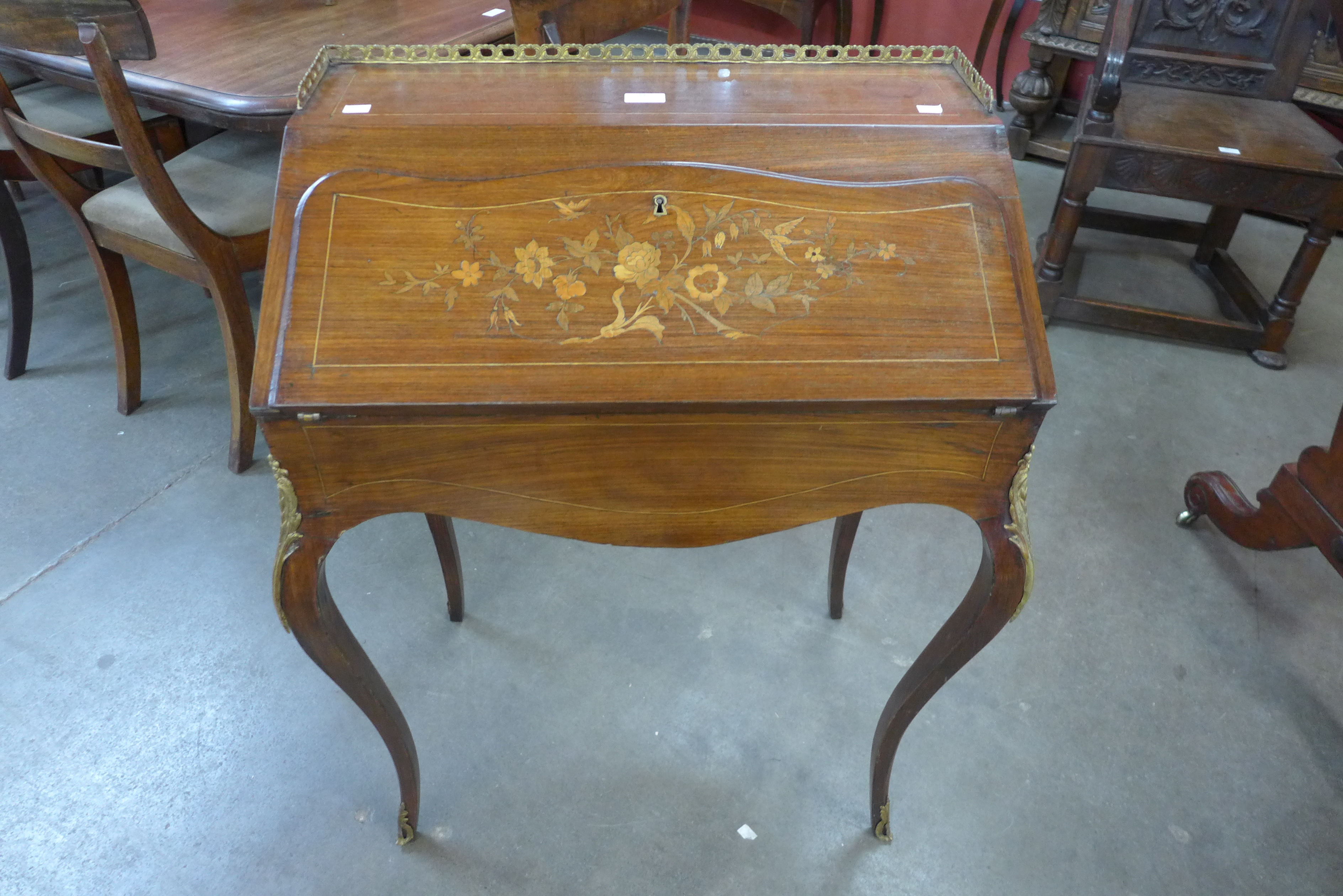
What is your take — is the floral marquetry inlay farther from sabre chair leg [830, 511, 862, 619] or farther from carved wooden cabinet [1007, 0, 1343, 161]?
carved wooden cabinet [1007, 0, 1343, 161]

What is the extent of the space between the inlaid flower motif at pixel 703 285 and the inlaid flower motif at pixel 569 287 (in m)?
0.11

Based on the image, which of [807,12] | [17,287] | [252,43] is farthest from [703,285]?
[807,12]

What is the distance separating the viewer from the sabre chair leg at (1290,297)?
2.18 meters

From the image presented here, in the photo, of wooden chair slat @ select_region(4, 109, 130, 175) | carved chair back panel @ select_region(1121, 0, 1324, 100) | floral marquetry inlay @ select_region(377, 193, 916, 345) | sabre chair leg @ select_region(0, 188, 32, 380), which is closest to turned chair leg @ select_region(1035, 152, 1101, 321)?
carved chair back panel @ select_region(1121, 0, 1324, 100)

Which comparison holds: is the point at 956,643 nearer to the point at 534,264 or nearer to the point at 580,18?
the point at 534,264

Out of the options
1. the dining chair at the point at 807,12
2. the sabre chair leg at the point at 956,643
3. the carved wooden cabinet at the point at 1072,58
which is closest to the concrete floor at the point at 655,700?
the sabre chair leg at the point at 956,643

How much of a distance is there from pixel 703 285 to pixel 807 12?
9.97 ft

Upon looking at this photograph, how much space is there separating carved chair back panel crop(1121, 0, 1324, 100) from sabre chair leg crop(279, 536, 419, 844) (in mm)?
2631

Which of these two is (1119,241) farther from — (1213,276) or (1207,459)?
(1207,459)

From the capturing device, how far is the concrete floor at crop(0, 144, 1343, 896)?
4.33ft

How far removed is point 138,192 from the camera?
1.82 m

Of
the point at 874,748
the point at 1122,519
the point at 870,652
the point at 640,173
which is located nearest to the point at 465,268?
the point at 640,173

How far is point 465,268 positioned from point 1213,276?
2.81 m

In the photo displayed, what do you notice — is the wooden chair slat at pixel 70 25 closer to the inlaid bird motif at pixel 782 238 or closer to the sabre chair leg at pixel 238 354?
the sabre chair leg at pixel 238 354
